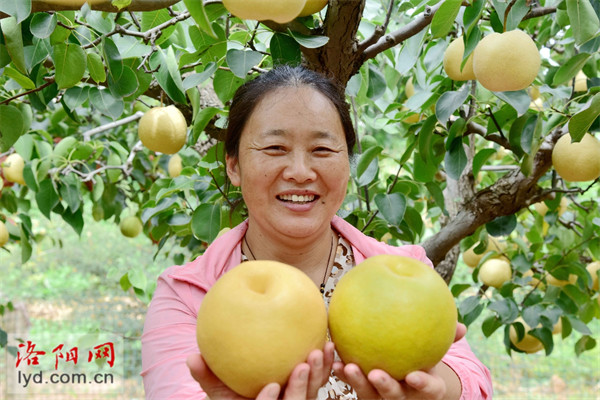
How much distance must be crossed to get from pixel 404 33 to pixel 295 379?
80 cm

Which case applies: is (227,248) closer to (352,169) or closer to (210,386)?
(210,386)

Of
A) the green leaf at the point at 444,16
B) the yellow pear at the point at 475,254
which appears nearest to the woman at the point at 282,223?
the green leaf at the point at 444,16

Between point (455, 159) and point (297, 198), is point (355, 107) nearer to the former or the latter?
point (455, 159)

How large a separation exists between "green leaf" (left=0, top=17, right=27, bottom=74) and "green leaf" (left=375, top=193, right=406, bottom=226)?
0.83 m

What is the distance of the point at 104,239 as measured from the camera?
18.6 ft

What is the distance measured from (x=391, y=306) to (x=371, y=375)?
0.08 metres

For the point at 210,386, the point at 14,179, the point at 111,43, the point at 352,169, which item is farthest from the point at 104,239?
the point at 210,386

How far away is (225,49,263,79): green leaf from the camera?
1.13 meters

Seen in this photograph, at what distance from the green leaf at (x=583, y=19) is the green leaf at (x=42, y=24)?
2.69ft

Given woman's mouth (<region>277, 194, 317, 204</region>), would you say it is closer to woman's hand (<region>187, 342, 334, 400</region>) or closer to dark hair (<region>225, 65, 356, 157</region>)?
dark hair (<region>225, 65, 356, 157</region>)

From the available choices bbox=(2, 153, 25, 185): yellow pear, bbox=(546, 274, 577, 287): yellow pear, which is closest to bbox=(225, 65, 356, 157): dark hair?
bbox=(546, 274, 577, 287): yellow pear

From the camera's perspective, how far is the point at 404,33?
1277 millimetres

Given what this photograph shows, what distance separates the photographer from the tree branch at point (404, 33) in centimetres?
121

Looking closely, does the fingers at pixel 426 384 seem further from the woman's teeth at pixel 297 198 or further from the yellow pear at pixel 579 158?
the yellow pear at pixel 579 158
